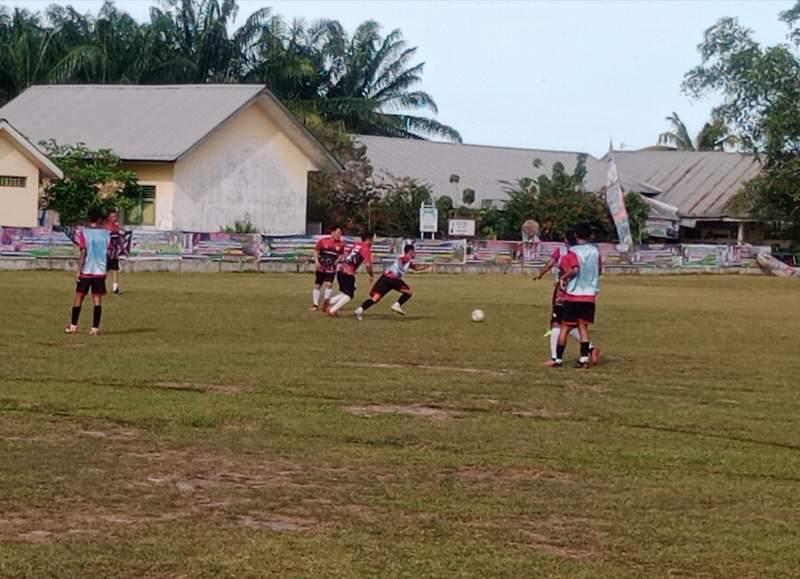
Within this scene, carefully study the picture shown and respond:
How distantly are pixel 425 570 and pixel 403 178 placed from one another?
191ft

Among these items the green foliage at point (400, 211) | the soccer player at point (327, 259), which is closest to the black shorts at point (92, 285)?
the soccer player at point (327, 259)

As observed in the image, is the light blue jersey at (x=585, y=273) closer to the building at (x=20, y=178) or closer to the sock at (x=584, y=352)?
the sock at (x=584, y=352)

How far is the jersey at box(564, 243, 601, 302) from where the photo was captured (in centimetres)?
1705

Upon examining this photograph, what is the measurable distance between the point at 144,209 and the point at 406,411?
42085 millimetres

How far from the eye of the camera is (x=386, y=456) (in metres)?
10.1

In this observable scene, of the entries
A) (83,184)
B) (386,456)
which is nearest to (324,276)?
(386,456)

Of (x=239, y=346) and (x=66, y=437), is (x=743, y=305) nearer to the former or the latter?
(x=239, y=346)

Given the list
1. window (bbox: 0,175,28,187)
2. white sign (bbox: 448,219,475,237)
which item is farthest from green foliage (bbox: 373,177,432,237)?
window (bbox: 0,175,28,187)

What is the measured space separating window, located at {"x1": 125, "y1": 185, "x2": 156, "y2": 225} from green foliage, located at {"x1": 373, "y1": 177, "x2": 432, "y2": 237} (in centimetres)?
1124

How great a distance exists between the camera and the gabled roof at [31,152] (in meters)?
46.8

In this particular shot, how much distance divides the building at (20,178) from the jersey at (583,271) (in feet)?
109

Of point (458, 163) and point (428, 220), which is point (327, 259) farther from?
point (458, 163)

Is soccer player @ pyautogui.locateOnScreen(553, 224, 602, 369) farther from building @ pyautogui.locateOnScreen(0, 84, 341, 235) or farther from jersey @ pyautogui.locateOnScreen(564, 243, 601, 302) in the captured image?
building @ pyautogui.locateOnScreen(0, 84, 341, 235)

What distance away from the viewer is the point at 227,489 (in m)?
8.72
